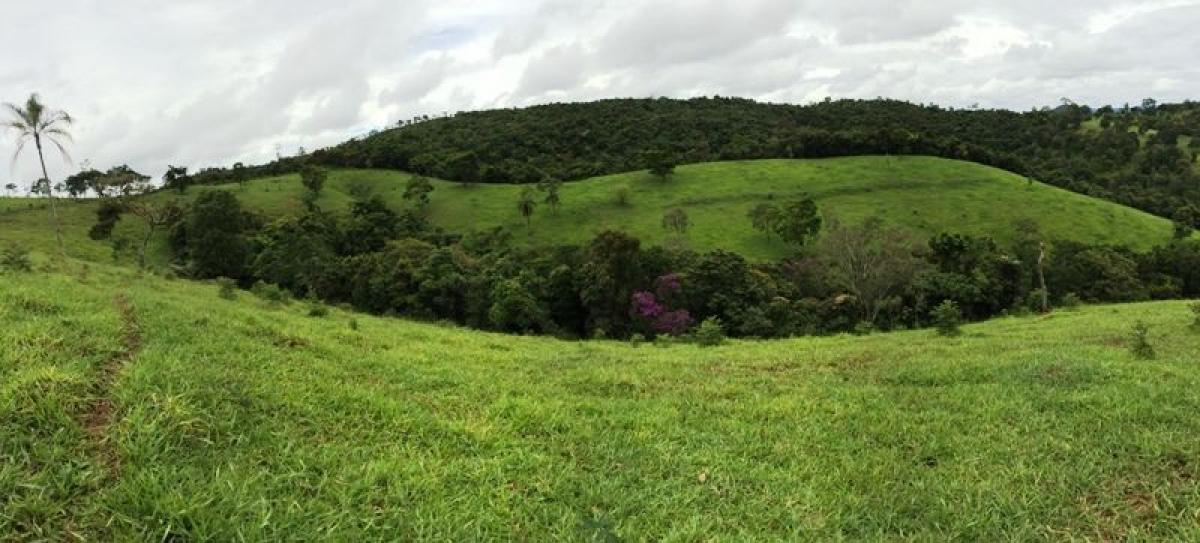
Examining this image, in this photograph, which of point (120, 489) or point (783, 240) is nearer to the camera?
point (120, 489)

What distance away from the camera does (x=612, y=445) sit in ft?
24.8

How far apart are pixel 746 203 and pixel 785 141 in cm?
3123

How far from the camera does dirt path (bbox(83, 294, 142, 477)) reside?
5.30 meters

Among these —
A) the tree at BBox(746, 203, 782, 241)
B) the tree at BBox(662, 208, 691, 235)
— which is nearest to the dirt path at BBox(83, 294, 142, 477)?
the tree at BBox(662, 208, 691, 235)

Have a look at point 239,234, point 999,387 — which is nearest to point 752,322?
point 999,387

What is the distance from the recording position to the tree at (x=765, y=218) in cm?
7168

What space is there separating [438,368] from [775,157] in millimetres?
102356

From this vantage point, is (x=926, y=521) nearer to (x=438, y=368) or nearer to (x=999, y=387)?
(x=999, y=387)

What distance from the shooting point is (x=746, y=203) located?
82938 mm

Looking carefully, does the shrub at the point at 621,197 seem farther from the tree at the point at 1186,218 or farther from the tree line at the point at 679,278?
the tree at the point at 1186,218

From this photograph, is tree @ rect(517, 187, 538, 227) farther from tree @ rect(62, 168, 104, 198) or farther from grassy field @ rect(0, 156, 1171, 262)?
tree @ rect(62, 168, 104, 198)

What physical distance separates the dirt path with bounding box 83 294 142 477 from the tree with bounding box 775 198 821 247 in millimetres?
65569

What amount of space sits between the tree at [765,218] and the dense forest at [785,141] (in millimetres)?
22300

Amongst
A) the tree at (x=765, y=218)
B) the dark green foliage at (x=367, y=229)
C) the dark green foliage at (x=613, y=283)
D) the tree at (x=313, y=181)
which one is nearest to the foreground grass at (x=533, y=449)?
the dark green foliage at (x=613, y=283)
